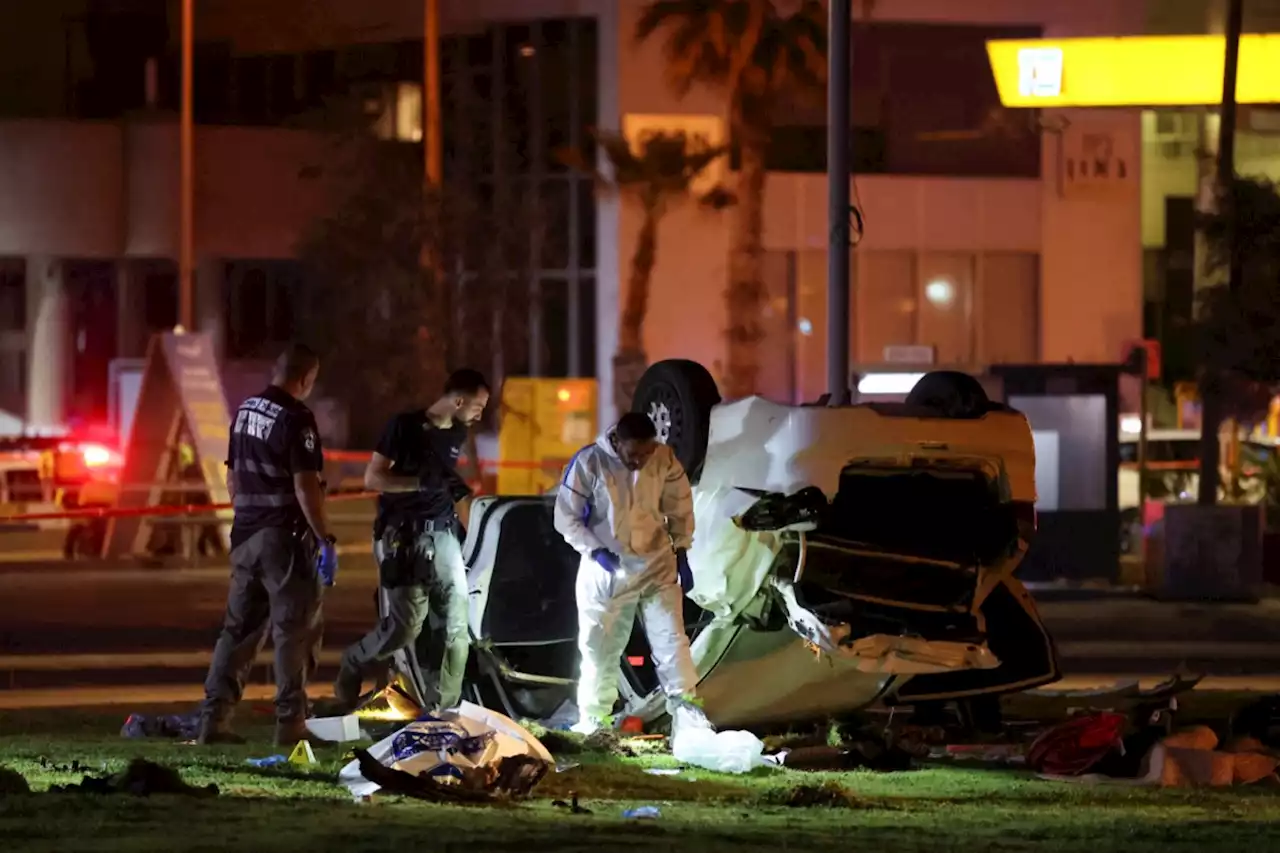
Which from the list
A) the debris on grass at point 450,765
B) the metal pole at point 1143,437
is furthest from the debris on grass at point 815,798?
the metal pole at point 1143,437

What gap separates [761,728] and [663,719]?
19.0 inches

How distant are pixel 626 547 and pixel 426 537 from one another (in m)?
1.11

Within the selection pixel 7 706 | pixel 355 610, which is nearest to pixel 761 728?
pixel 7 706

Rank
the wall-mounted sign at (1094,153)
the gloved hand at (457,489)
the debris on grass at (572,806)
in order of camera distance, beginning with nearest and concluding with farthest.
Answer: the debris on grass at (572,806), the gloved hand at (457,489), the wall-mounted sign at (1094,153)

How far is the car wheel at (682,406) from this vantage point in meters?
11.2

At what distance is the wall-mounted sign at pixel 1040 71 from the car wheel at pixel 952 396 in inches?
674

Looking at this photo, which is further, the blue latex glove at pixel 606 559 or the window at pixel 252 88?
the window at pixel 252 88

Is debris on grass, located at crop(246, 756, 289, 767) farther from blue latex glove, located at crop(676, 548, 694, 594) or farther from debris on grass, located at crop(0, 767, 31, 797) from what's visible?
blue latex glove, located at crop(676, 548, 694, 594)

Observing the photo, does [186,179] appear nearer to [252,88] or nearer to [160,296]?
[160,296]

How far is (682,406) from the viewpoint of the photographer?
11.3m

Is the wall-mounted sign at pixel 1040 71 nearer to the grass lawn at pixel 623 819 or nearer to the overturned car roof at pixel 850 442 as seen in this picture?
the overturned car roof at pixel 850 442

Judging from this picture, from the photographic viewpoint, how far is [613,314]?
135 feet

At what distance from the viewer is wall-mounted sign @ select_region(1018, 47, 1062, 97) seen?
27531 millimetres

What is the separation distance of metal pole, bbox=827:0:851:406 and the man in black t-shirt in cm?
525
